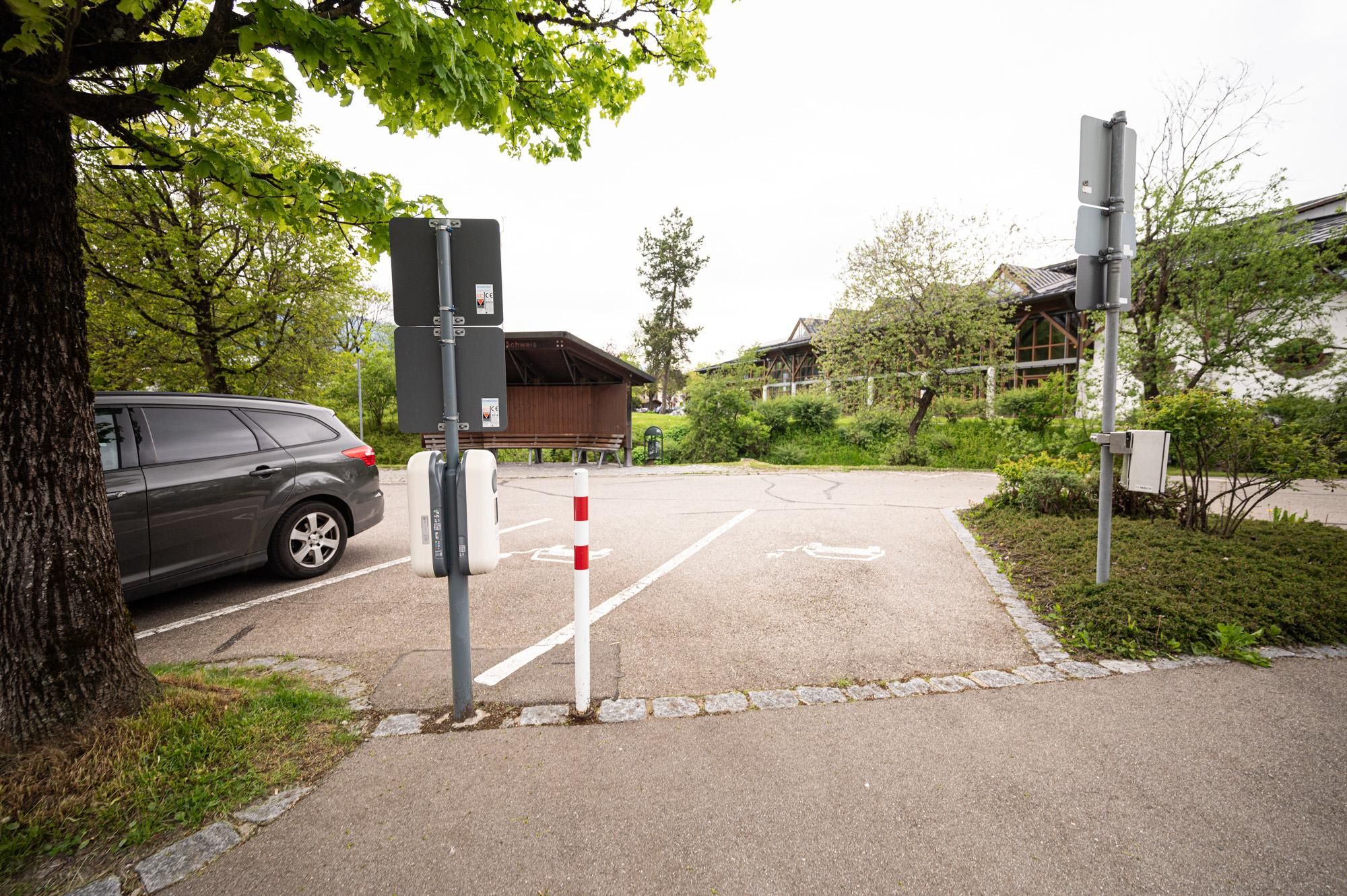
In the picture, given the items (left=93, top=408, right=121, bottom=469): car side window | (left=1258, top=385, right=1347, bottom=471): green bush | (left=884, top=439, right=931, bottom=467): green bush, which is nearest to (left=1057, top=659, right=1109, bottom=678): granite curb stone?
(left=1258, top=385, right=1347, bottom=471): green bush

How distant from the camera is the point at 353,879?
182cm

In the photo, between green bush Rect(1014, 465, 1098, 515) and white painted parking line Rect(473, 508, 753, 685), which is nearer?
white painted parking line Rect(473, 508, 753, 685)

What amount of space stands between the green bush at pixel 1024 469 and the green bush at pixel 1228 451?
1551mm

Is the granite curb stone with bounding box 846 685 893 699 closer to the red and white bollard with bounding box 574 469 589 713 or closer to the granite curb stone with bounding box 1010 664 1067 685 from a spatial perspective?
the granite curb stone with bounding box 1010 664 1067 685

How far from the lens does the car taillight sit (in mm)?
5629

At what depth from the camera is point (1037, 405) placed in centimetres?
1781

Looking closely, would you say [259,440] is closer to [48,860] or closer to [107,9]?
[107,9]

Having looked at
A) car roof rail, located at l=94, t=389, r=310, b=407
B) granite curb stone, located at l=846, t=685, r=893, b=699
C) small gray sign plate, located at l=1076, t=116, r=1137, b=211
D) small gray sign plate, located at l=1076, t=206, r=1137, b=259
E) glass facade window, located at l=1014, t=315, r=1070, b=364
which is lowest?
granite curb stone, located at l=846, t=685, r=893, b=699

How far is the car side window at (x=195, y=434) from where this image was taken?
4.29 meters

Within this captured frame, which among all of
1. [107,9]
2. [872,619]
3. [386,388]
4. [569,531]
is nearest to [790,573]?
[872,619]

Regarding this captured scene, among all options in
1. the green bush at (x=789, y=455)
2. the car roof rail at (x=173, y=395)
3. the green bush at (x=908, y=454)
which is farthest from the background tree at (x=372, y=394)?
the car roof rail at (x=173, y=395)

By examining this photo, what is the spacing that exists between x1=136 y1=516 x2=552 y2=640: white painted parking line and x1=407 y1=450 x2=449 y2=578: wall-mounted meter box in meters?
2.82

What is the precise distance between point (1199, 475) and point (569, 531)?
6997 mm

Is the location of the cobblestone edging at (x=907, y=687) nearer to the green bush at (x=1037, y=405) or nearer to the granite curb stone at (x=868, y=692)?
the granite curb stone at (x=868, y=692)
